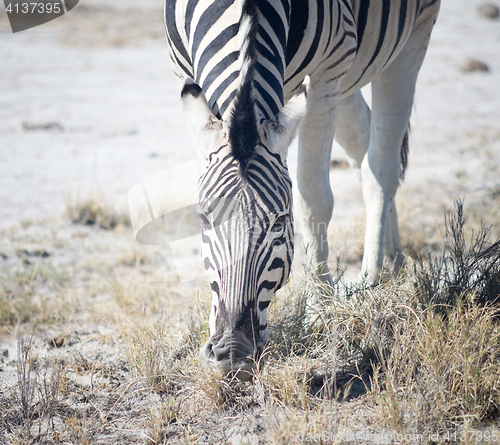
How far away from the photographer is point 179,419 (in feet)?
7.09

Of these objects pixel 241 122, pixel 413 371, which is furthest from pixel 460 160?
pixel 241 122

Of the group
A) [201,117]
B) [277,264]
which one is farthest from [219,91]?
[277,264]

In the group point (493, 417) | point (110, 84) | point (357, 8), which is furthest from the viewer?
point (110, 84)

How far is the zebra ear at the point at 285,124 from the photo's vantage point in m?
1.99

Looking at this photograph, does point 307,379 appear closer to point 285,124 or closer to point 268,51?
point 285,124

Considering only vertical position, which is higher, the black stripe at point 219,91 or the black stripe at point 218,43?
the black stripe at point 218,43

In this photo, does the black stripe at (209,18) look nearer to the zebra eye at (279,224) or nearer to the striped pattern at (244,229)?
the striped pattern at (244,229)

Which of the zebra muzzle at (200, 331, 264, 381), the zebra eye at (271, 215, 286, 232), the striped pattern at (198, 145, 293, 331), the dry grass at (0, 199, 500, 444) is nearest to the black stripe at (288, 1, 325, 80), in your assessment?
the striped pattern at (198, 145, 293, 331)

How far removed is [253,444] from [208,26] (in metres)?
2.08

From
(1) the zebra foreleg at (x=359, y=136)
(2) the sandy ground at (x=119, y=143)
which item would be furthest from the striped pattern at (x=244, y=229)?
(1) the zebra foreleg at (x=359, y=136)

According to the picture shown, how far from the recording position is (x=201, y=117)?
6.74 feet

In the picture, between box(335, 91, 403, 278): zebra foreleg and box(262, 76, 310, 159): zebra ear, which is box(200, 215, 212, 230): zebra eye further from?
box(335, 91, 403, 278): zebra foreleg

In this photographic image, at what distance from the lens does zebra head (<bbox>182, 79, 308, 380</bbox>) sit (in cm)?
184

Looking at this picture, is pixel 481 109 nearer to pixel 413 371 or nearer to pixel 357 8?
pixel 357 8
